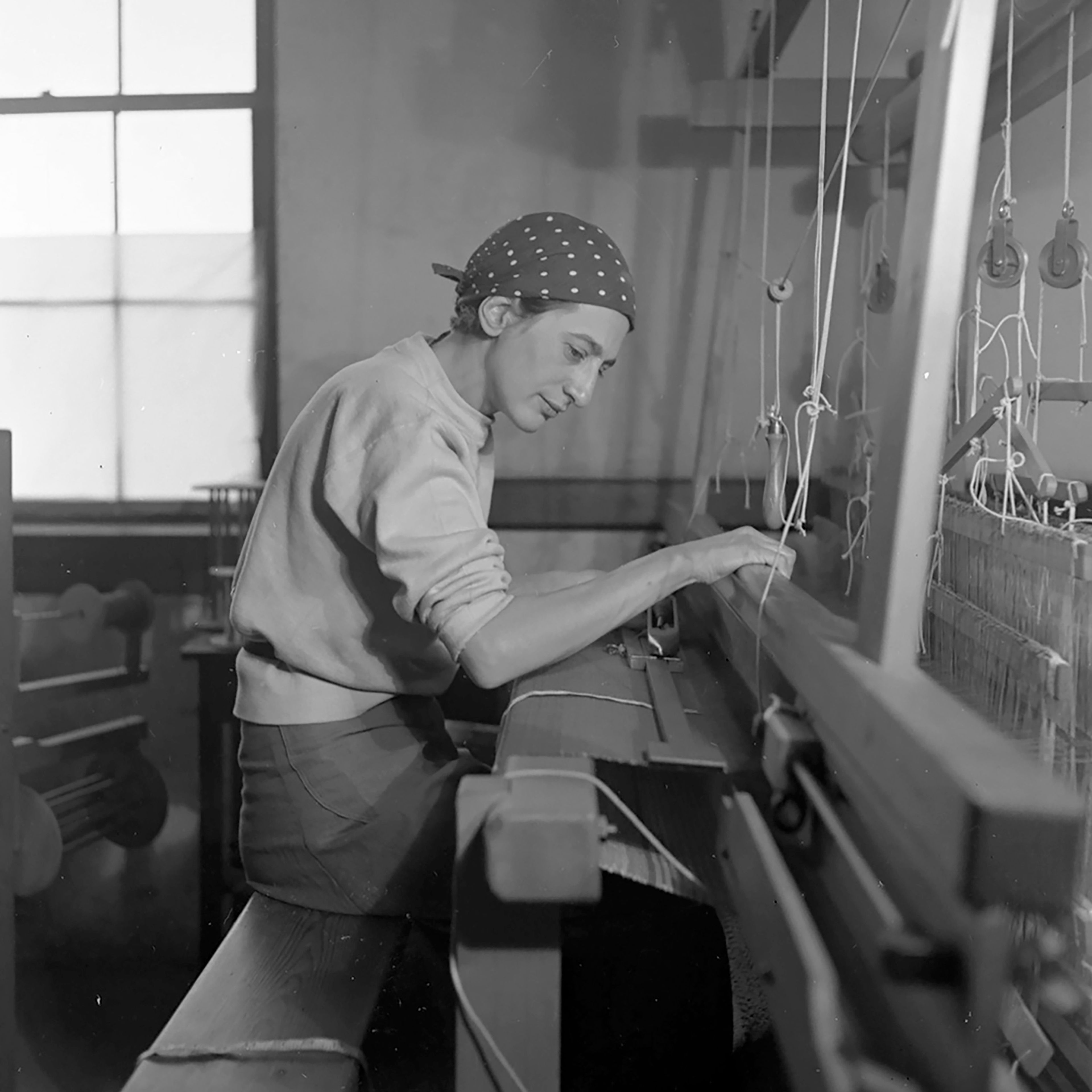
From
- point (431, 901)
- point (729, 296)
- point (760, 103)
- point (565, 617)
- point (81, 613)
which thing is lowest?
point (431, 901)

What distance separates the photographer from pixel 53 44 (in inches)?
55.1

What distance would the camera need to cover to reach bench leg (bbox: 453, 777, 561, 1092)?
2.40ft

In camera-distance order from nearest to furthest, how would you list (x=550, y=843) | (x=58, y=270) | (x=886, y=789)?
(x=886, y=789), (x=550, y=843), (x=58, y=270)

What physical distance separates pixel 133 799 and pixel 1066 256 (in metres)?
1.68

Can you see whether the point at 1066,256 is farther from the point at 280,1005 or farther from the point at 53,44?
the point at 53,44

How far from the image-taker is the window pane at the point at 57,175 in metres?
1.41

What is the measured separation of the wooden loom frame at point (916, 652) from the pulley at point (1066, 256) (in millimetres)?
597

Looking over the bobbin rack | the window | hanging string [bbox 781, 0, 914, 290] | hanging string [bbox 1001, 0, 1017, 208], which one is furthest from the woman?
the bobbin rack

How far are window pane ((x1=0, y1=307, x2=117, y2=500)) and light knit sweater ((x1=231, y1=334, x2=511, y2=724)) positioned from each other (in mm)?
653

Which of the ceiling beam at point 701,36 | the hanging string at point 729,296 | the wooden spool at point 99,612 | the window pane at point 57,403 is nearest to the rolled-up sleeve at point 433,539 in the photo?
the hanging string at point 729,296

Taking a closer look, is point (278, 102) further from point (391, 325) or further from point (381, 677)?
point (381, 677)

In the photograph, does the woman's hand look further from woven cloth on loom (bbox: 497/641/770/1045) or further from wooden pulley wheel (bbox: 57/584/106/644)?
wooden pulley wheel (bbox: 57/584/106/644)

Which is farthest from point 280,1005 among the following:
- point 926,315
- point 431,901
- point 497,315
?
point 926,315

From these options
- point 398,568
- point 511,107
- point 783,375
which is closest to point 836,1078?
point 398,568
